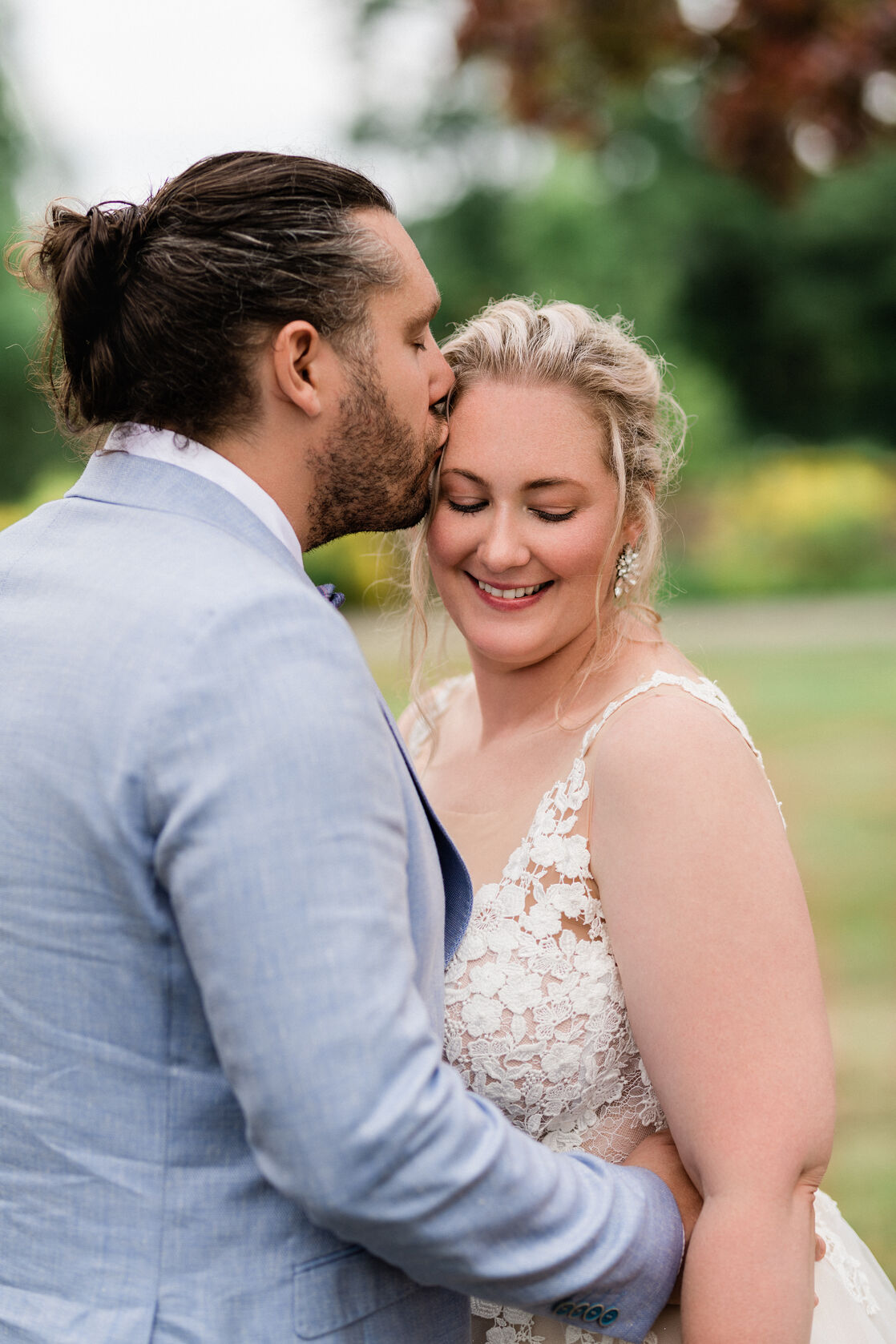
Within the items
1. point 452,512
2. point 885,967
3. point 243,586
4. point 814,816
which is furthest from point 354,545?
point 243,586

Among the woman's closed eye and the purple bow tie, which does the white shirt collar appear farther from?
the woman's closed eye

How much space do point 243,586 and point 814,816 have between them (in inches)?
301

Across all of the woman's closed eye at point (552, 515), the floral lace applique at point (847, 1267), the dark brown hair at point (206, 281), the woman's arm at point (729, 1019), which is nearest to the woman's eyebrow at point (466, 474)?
the woman's closed eye at point (552, 515)

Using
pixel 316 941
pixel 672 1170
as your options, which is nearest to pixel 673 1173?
pixel 672 1170

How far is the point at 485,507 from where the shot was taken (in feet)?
8.14

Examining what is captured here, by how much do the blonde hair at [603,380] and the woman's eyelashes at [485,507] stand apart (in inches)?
2.2

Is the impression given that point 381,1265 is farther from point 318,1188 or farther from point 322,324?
point 322,324

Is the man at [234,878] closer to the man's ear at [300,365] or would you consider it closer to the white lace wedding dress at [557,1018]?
the man's ear at [300,365]

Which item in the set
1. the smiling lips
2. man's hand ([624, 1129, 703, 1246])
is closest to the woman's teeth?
the smiling lips

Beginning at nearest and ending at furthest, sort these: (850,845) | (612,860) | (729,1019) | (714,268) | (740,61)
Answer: (729,1019), (612,860), (850,845), (740,61), (714,268)

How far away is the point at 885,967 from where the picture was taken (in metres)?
6.14

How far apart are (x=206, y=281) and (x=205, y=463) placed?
0.27 m

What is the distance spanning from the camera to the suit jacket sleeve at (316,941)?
4.45ft

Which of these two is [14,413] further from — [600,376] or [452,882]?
[452,882]
